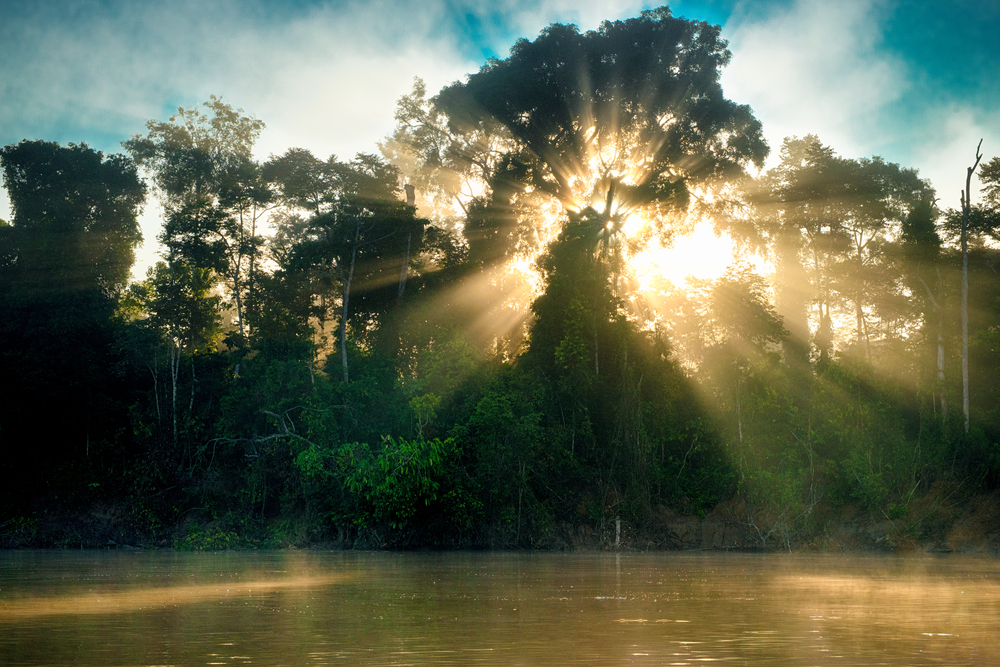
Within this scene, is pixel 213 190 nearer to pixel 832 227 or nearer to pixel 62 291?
pixel 62 291

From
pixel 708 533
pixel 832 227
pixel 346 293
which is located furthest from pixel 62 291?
pixel 832 227

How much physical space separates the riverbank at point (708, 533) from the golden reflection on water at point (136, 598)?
10.7 metres

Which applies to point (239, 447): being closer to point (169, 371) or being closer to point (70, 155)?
point (169, 371)


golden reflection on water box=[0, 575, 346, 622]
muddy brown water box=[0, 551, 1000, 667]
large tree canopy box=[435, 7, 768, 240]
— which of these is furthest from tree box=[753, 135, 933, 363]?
golden reflection on water box=[0, 575, 346, 622]

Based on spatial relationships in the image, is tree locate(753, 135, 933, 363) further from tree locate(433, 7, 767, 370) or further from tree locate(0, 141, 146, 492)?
tree locate(0, 141, 146, 492)

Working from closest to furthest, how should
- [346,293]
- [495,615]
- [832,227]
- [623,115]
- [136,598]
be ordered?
[495,615], [136,598], [346,293], [623,115], [832,227]

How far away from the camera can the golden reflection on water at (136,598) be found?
998 centimetres

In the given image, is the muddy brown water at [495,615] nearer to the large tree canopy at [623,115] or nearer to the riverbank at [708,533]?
the riverbank at [708,533]

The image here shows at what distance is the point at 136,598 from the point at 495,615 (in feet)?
16.7

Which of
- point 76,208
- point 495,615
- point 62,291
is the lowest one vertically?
point 495,615

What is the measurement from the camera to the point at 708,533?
2536 centimetres

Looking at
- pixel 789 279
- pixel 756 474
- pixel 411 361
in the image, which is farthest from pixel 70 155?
pixel 789 279

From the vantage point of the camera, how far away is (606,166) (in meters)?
33.6

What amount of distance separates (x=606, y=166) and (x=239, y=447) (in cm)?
1688
